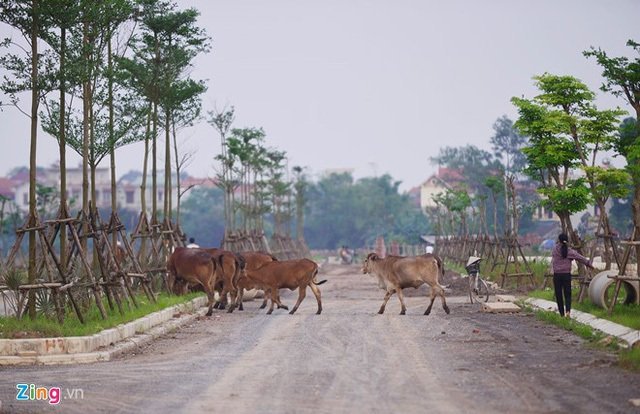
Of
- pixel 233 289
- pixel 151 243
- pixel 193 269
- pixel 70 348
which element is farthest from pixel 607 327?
pixel 151 243

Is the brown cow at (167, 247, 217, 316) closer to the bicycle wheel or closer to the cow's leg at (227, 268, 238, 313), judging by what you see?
the cow's leg at (227, 268, 238, 313)

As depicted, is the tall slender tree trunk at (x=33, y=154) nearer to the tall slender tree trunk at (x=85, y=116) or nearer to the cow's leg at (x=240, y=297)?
the tall slender tree trunk at (x=85, y=116)

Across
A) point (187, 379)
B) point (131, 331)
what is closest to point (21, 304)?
point (131, 331)

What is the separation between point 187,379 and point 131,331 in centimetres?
609

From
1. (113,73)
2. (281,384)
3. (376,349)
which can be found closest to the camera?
(281,384)

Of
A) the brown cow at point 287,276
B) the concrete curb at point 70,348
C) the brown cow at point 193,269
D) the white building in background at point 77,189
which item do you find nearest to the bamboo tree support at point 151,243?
the brown cow at point 193,269

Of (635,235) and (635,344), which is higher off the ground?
(635,235)

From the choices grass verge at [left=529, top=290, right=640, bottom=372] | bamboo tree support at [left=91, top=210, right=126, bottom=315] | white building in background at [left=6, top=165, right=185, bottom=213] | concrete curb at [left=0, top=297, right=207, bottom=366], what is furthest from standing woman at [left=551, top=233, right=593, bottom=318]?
white building in background at [left=6, top=165, right=185, bottom=213]

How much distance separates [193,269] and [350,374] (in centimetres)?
1396

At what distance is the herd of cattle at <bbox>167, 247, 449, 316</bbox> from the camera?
85.1 ft

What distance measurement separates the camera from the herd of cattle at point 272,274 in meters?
26.0

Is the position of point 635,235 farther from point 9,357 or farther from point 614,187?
point 9,357

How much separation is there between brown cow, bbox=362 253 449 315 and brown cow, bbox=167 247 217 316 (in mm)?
4440

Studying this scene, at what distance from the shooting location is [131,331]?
19906 millimetres
